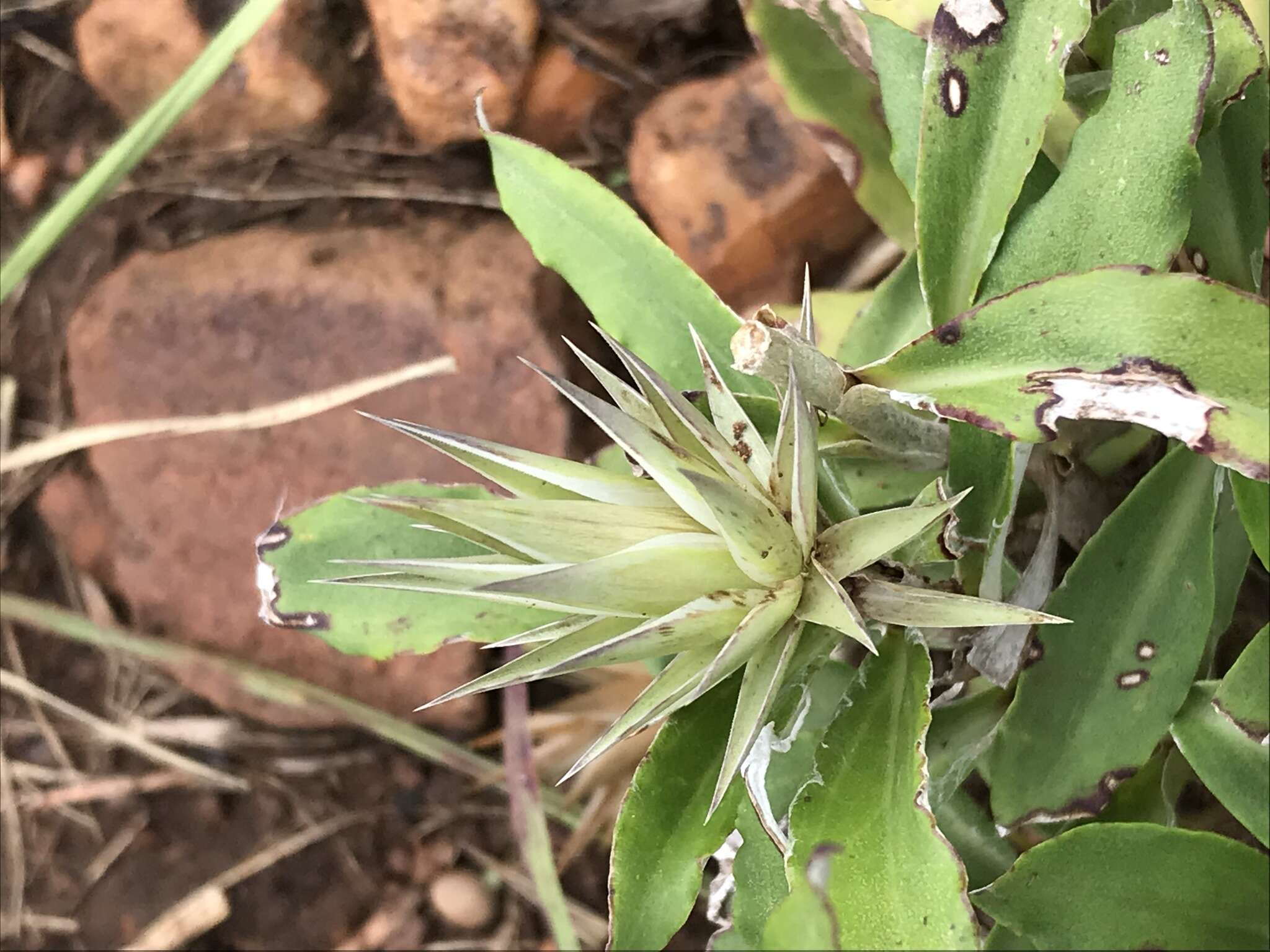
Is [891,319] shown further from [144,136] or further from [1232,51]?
[144,136]

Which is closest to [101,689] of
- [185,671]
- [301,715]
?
[185,671]

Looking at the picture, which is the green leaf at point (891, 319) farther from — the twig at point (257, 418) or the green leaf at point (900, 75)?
the twig at point (257, 418)

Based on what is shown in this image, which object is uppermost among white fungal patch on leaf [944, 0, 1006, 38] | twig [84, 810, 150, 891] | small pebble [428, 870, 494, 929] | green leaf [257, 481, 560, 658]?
white fungal patch on leaf [944, 0, 1006, 38]

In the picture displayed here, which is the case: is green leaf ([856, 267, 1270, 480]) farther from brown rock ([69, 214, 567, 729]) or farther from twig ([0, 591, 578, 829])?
twig ([0, 591, 578, 829])

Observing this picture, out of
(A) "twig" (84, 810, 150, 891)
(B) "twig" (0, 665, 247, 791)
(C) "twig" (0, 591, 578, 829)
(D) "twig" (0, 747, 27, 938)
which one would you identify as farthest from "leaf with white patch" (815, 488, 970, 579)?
(D) "twig" (0, 747, 27, 938)

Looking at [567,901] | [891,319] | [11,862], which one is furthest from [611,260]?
[11,862]

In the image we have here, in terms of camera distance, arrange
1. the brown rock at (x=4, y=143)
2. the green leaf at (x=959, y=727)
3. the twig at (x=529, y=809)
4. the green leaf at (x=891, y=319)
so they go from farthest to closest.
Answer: the brown rock at (x=4, y=143), the twig at (x=529, y=809), the green leaf at (x=891, y=319), the green leaf at (x=959, y=727)

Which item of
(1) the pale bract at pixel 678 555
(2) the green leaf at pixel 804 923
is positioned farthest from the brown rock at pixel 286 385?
(2) the green leaf at pixel 804 923
